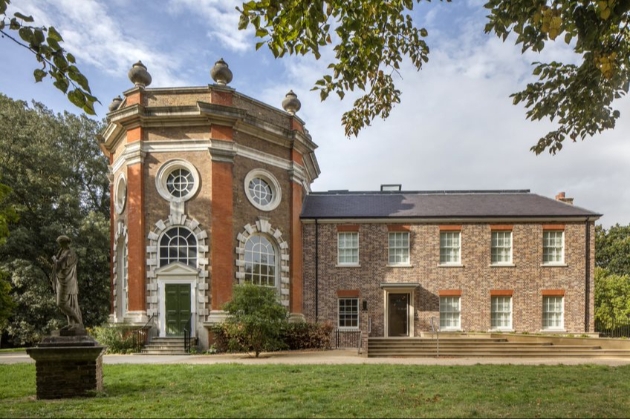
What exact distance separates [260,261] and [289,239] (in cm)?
182

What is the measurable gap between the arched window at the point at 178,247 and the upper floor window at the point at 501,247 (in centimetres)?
1358

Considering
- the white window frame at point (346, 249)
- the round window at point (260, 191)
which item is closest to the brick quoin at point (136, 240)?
the round window at point (260, 191)

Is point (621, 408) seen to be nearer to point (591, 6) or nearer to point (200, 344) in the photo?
point (591, 6)

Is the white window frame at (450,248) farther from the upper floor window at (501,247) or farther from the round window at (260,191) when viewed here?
the round window at (260,191)

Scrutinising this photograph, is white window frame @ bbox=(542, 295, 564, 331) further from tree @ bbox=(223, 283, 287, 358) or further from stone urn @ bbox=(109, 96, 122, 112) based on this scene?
stone urn @ bbox=(109, 96, 122, 112)

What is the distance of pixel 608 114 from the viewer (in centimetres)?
674

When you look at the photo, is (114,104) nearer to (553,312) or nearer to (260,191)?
(260,191)

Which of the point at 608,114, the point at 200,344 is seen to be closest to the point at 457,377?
the point at 608,114

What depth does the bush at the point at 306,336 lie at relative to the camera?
1828 cm

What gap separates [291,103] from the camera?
70.1ft

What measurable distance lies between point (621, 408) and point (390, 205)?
54.6ft

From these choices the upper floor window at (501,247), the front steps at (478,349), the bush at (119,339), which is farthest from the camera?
the upper floor window at (501,247)

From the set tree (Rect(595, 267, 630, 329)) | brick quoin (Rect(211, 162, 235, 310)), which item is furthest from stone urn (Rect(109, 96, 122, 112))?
tree (Rect(595, 267, 630, 329))

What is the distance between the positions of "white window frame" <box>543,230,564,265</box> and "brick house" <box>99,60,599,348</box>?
0.05 m
